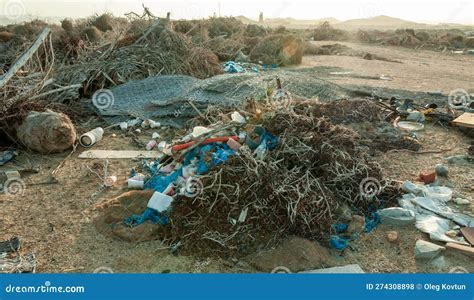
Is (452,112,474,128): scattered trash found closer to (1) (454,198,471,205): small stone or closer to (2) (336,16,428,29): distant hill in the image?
(1) (454,198,471,205): small stone

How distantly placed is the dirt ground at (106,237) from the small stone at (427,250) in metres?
0.06

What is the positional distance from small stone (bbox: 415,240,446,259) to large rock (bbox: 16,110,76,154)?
428cm

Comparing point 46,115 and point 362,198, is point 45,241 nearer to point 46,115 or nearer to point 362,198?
point 46,115

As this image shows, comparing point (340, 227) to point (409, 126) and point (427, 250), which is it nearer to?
point (427, 250)

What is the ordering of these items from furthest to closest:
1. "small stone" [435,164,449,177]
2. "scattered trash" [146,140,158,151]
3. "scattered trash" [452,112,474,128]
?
"scattered trash" [452,112,474,128] < "scattered trash" [146,140,158,151] < "small stone" [435,164,449,177]

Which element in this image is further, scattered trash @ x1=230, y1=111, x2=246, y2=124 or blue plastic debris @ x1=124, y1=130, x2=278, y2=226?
scattered trash @ x1=230, y1=111, x2=246, y2=124

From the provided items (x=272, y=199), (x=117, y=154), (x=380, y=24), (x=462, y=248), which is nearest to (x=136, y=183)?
(x=117, y=154)

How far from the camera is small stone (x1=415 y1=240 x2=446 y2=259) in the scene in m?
3.26

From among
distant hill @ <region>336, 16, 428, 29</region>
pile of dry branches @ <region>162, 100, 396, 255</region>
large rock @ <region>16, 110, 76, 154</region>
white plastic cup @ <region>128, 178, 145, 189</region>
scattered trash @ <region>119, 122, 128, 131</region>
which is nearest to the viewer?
pile of dry branches @ <region>162, 100, 396, 255</region>

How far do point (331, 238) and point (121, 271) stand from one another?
5.47 feet

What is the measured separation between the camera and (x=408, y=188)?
4.24 meters

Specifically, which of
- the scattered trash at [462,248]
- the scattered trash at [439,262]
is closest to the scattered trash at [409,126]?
the scattered trash at [462,248]

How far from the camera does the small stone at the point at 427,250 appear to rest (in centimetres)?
326

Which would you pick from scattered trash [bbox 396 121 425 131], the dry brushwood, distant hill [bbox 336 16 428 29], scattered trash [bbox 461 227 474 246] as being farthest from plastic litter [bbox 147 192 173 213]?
distant hill [bbox 336 16 428 29]
